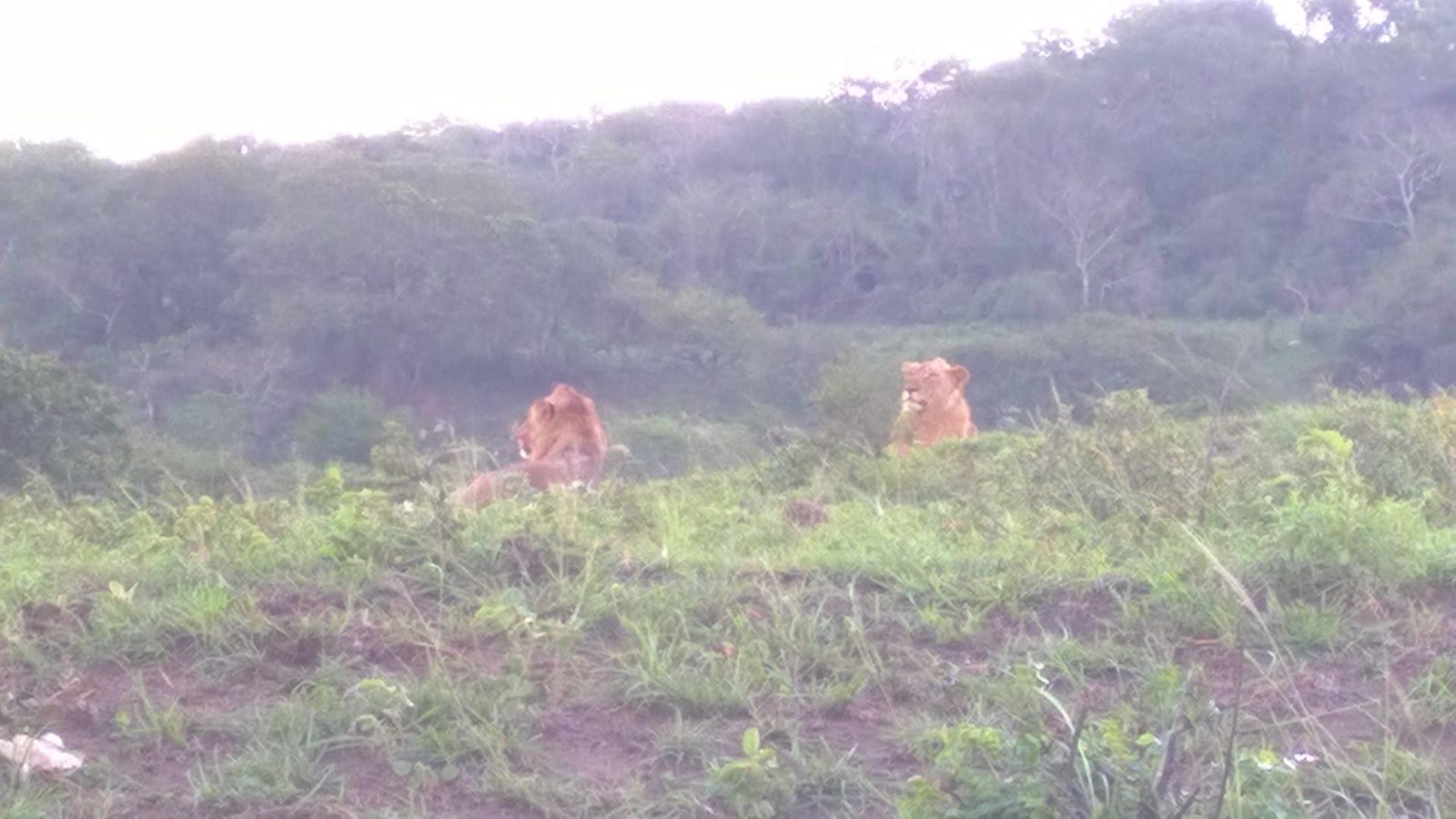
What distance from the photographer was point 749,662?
308cm

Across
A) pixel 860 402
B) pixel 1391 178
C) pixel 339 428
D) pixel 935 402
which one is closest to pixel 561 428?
pixel 860 402

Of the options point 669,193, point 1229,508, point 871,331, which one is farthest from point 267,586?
point 669,193

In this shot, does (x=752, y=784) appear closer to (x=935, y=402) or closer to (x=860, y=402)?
(x=860, y=402)

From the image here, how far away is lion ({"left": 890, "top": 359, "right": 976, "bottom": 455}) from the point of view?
A: 1025 centimetres

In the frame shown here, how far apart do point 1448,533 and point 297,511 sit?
2.75 meters

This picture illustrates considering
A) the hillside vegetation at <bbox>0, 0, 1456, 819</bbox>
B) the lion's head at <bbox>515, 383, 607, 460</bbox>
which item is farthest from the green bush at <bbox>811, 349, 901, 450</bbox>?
the lion's head at <bbox>515, 383, 607, 460</bbox>

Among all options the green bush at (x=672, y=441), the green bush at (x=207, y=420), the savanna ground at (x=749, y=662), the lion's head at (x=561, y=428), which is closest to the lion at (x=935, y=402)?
the green bush at (x=672, y=441)

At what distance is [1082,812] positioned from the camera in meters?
2.29

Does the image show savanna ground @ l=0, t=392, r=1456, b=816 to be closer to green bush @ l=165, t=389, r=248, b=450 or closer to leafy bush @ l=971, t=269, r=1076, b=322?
green bush @ l=165, t=389, r=248, b=450

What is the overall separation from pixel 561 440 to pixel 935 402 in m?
3.03

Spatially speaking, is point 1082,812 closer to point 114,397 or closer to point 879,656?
point 879,656

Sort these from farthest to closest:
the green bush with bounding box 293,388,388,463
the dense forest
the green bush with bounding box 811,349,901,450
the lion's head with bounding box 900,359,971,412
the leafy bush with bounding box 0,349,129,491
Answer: the dense forest < the green bush with bounding box 293,388,388,463 < the lion's head with bounding box 900,359,971,412 < the green bush with bounding box 811,349,901,450 < the leafy bush with bounding box 0,349,129,491

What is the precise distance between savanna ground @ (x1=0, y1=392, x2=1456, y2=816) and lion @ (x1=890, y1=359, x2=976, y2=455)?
5986 millimetres

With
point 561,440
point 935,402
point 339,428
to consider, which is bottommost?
point 339,428
